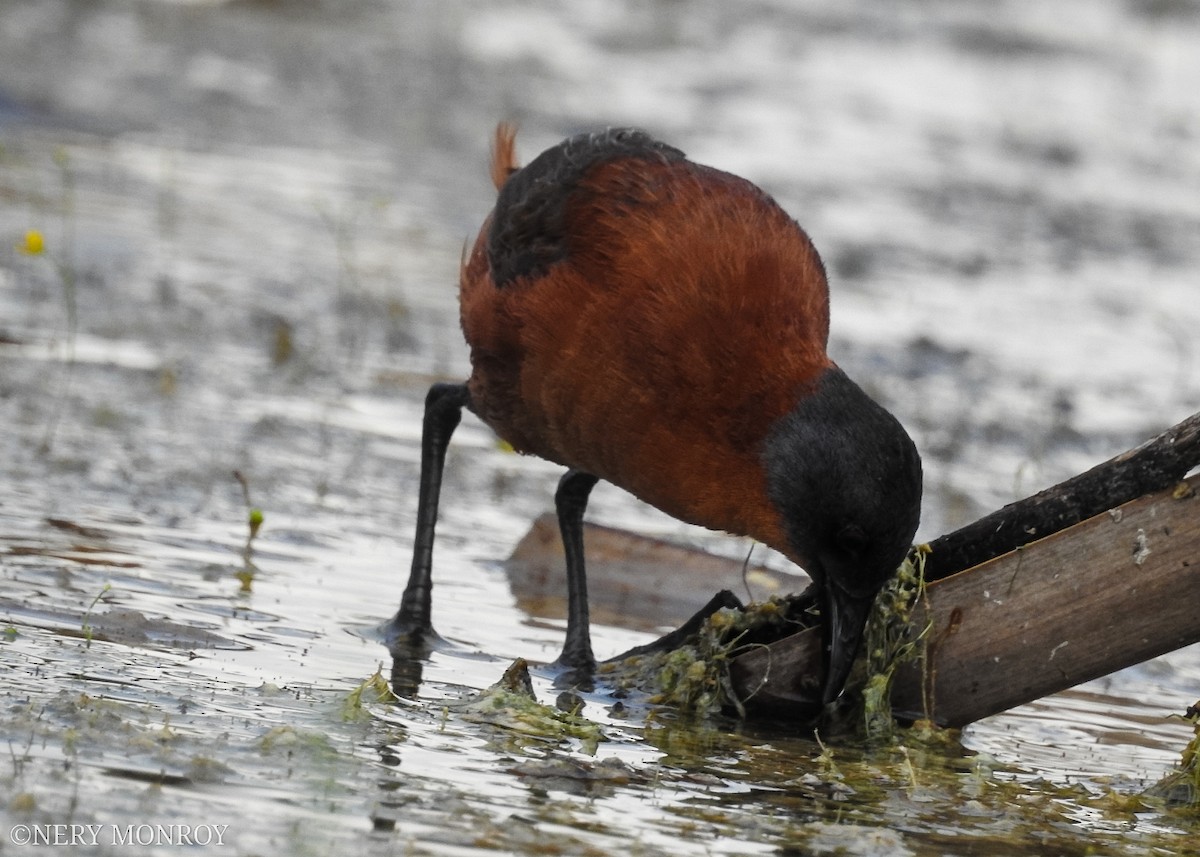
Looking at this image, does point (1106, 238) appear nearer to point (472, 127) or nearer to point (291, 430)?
point (472, 127)

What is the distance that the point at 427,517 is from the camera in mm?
6055

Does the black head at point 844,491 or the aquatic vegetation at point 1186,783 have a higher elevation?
the black head at point 844,491

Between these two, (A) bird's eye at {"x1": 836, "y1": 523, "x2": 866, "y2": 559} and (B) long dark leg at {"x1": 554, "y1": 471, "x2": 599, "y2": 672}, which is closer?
(A) bird's eye at {"x1": 836, "y1": 523, "x2": 866, "y2": 559}

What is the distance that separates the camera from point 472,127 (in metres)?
15.5

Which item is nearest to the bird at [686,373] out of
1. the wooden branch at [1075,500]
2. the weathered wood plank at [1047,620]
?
the weathered wood plank at [1047,620]

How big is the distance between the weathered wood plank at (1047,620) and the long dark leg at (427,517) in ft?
3.50

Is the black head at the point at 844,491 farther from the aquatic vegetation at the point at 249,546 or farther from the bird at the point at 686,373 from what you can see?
the aquatic vegetation at the point at 249,546

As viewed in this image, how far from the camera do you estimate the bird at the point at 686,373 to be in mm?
4492

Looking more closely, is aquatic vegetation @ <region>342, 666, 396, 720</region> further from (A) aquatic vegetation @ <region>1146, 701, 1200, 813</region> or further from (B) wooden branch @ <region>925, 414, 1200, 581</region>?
(A) aquatic vegetation @ <region>1146, 701, 1200, 813</region>

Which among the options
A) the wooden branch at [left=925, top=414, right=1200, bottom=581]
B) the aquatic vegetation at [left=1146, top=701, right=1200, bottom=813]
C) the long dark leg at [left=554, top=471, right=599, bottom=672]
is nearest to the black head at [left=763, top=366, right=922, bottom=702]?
the wooden branch at [left=925, top=414, right=1200, bottom=581]

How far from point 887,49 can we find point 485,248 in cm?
1652

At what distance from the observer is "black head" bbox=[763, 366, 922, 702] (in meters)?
4.38

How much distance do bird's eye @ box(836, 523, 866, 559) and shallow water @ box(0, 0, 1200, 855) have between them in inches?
20.4

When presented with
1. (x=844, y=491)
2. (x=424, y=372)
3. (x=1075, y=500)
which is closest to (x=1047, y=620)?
(x=1075, y=500)
